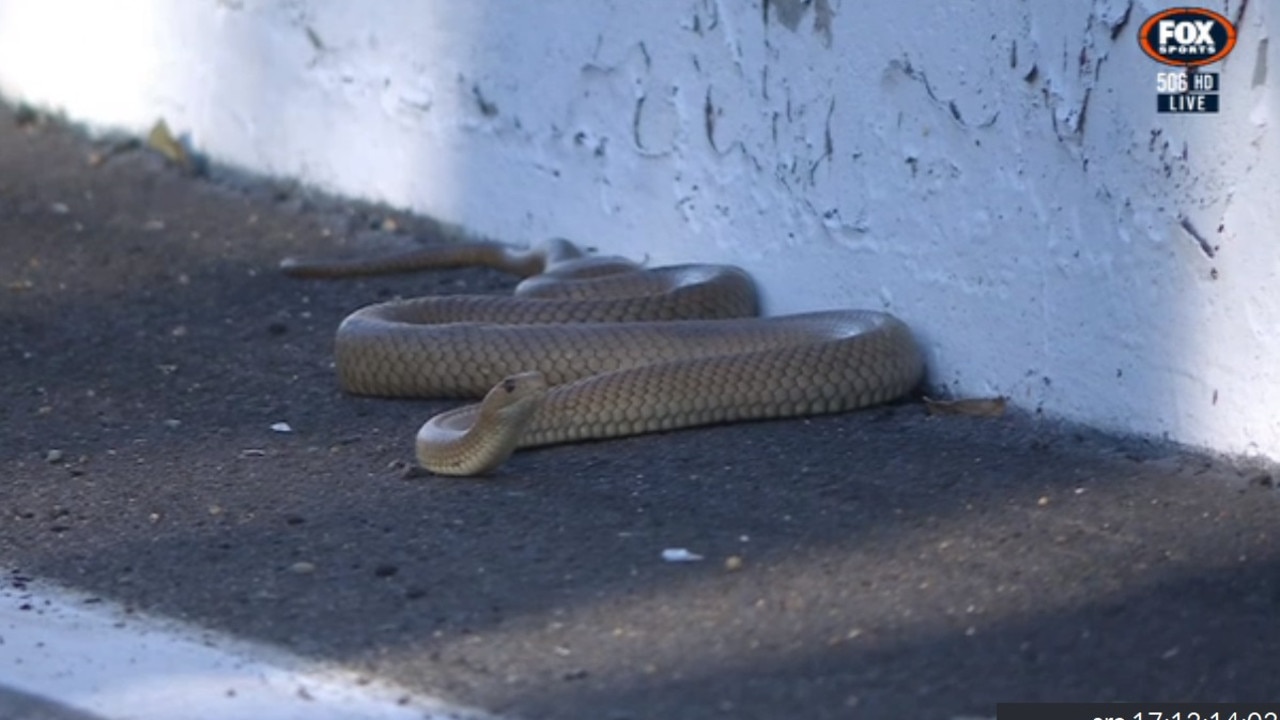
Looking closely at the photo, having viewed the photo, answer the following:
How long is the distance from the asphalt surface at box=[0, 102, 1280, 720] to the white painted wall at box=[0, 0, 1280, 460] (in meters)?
0.27

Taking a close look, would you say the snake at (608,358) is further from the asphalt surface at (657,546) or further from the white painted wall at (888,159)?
the white painted wall at (888,159)

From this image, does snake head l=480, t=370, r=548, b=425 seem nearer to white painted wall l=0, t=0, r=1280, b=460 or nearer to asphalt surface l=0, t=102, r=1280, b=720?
asphalt surface l=0, t=102, r=1280, b=720

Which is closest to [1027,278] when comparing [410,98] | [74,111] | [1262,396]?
[1262,396]

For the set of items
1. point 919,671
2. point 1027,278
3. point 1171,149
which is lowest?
point 919,671

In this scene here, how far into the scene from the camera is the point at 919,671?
3.93 meters

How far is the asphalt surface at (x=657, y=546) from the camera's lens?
13.0ft

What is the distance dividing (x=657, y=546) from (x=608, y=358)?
133cm

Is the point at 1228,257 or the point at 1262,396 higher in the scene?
the point at 1228,257

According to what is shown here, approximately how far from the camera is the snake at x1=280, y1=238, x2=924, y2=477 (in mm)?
5512

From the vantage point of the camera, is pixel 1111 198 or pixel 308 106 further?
pixel 308 106

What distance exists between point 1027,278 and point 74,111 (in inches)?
229

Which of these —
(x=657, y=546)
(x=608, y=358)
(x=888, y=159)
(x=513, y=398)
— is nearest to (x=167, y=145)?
(x=608, y=358)

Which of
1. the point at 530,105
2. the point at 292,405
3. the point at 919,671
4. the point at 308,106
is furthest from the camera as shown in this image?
the point at 308,106

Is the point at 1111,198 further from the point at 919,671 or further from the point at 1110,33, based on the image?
the point at 919,671
